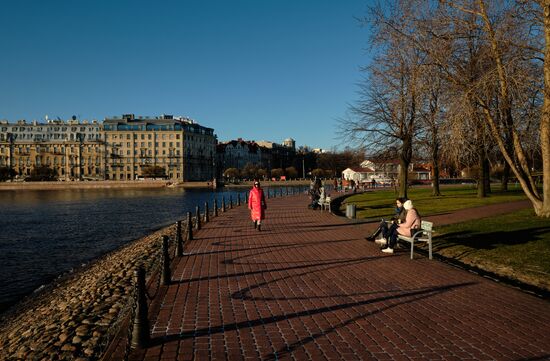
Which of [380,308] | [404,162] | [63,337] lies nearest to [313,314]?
[380,308]

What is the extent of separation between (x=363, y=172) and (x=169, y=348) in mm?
86730

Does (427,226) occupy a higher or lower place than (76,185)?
higher

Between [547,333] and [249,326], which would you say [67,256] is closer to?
[249,326]

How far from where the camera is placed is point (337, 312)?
6.57m

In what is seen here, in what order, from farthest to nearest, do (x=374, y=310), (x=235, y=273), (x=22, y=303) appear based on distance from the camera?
(x=22, y=303)
(x=235, y=273)
(x=374, y=310)

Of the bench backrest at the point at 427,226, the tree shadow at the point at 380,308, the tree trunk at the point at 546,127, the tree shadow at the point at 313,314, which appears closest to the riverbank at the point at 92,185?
the tree trunk at the point at 546,127

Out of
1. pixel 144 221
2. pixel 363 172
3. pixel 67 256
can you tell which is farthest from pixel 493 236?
pixel 363 172

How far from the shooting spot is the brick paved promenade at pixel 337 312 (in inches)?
204

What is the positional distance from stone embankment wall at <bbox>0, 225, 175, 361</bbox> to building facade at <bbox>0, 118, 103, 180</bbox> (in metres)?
123

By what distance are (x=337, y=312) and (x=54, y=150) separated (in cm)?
13809

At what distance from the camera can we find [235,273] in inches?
363

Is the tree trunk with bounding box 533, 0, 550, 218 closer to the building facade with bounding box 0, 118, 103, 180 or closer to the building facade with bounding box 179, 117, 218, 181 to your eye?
the building facade with bounding box 179, 117, 218, 181

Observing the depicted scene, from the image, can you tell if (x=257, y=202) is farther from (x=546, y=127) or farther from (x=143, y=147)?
(x=143, y=147)

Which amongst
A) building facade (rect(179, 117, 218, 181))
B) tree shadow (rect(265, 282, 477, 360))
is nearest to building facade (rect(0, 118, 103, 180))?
building facade (rect(179, 117, 218, 181))
